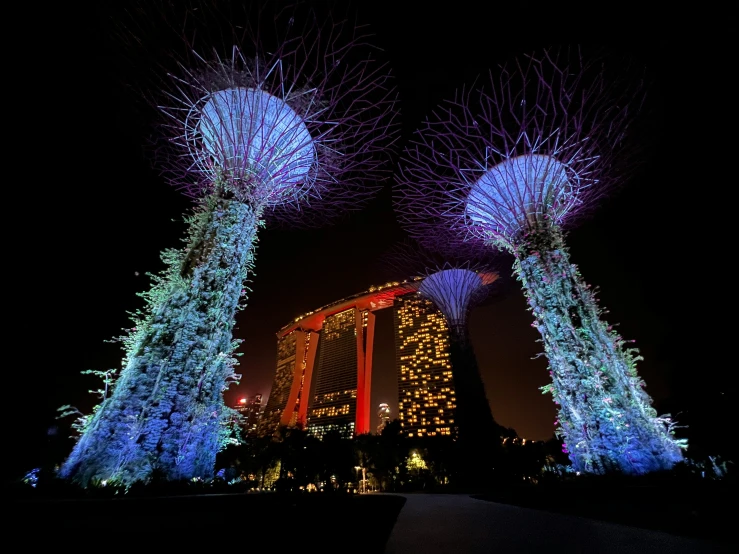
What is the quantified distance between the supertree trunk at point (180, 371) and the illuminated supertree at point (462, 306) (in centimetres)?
1388

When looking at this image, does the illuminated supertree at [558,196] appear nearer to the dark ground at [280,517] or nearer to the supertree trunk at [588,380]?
the supertree trunk at [588,380]

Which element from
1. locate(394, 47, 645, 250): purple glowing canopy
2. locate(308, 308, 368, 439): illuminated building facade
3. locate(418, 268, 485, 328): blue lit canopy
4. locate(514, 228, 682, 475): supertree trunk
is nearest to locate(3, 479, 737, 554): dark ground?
locate(514, 228, 682, 475): supertree trunk

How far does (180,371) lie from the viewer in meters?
9.39

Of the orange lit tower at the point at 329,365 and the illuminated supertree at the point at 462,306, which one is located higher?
the orange lit tower at the point at 329,365

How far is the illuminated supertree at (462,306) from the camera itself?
72.5ft

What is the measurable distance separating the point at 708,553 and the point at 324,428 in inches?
3475

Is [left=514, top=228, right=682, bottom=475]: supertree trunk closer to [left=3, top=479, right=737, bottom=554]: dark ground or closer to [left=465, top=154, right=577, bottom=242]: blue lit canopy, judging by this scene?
[left=465, top=154, right=577, bottom=242]: blue lit canopy

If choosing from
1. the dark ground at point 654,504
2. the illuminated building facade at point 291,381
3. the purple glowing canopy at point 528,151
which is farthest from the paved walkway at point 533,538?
the illuminated building facade at point 291,381

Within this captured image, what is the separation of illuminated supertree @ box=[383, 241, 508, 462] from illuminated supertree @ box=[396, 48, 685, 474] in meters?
5.79

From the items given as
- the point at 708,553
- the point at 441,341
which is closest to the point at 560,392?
the point at 708,553

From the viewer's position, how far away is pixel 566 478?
1047 centimetres

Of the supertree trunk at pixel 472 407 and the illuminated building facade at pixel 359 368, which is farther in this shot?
the illuminated building facade at pixel 359 368

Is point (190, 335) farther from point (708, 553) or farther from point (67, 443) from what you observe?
point (67, 443)

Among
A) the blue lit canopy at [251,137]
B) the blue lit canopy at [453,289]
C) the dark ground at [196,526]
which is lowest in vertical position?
the dark ground at [196,526]
